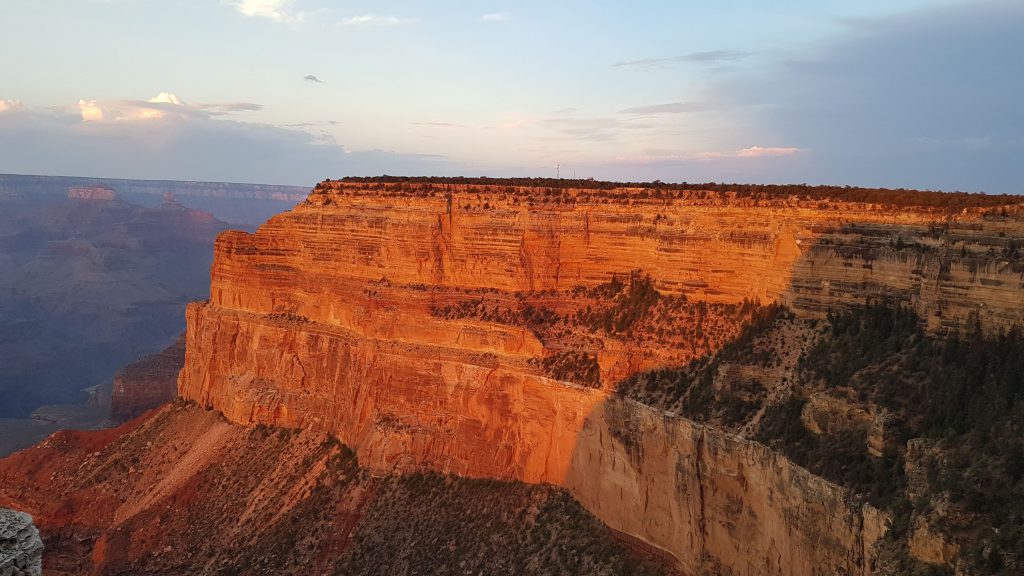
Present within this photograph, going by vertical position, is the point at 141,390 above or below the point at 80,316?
above

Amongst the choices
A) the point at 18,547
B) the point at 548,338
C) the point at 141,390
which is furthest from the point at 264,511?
the point at 141,390

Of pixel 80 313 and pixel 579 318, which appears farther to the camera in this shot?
pixel 80 313

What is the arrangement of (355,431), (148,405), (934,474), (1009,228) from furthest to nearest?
1. (148,405)
2. (355,431)
3. (1009,228)
4. (934,474)

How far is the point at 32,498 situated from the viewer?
5841 centimetres

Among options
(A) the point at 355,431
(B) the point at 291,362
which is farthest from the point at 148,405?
(A) the point at 355,431

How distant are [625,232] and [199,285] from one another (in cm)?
17513

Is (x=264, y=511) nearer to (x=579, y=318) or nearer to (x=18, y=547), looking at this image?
(x=579, y=318)

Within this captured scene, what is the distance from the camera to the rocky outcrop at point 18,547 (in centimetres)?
1335

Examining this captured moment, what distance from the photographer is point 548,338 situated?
134 ft

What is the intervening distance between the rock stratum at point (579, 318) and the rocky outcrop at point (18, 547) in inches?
759

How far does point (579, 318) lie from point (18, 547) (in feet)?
100.0

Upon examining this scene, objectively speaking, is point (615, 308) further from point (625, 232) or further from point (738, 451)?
point (738, 451)

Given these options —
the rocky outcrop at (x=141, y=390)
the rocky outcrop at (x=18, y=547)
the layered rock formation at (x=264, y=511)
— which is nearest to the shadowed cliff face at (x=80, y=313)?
the rocky outcrop at (x=141, y=390)

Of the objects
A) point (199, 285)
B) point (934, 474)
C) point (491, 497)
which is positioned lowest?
point (199, 285)
